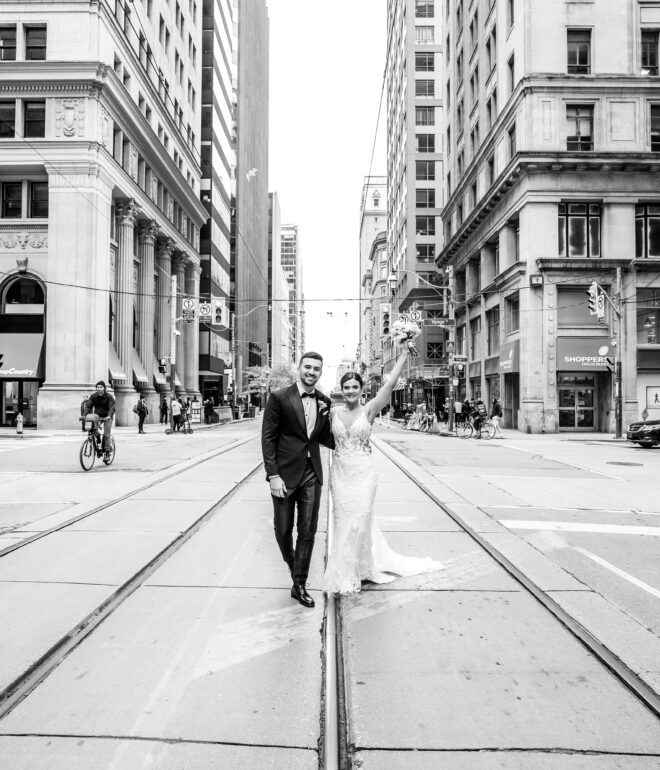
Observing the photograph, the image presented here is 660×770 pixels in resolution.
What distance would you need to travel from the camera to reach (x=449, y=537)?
290 inches

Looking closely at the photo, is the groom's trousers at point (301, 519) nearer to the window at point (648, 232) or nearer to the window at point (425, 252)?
the window at point (648, 232)

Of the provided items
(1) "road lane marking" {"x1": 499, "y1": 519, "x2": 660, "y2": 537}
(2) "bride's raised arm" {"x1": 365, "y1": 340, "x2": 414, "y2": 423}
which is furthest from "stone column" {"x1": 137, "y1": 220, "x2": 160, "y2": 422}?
(2) "bride's raised arm" {"x1": 365, "y1": 340, "x2": 414, "y2": 423}

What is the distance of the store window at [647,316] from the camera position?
32.5 meters

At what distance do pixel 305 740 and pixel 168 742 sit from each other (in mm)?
635

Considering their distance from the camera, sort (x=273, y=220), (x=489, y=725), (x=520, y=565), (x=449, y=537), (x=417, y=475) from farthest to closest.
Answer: (x=273, y=220)
(x=417, y=475)
(x=449, y=537)
(x=520, y=565)
(x=489, y=725)

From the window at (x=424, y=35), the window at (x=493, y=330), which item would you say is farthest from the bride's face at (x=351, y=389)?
the window at (x=424, y=35)

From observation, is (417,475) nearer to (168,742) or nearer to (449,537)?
(449,537)

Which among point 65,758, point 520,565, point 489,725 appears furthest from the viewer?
point 520,565

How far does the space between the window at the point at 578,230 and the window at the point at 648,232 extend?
6.90 ft

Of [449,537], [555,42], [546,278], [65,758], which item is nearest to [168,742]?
[65,758]

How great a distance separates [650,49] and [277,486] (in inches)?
1474

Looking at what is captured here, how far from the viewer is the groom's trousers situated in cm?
498

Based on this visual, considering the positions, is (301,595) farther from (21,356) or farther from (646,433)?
(21,356)

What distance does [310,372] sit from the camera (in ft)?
16.3
